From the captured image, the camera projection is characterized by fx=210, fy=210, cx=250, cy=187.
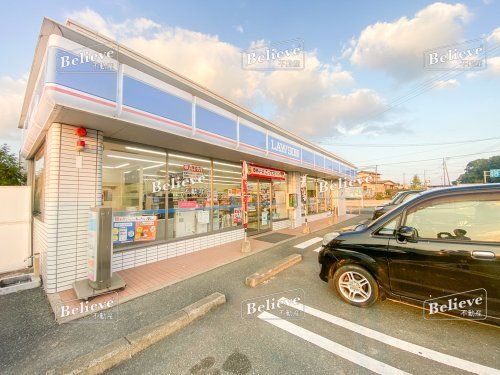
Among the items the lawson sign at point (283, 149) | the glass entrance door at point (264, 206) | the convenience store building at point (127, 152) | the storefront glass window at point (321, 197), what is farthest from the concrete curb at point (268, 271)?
the storefront glass window at point (321, 197)

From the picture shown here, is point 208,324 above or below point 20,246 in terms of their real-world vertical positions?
below

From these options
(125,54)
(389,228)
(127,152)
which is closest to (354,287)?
(389,228)

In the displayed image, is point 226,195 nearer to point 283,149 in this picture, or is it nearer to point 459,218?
point 283,149

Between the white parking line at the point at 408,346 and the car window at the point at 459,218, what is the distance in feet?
4.61

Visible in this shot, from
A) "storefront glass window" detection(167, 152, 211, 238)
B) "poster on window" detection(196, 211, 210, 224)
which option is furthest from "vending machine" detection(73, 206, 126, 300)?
"poster on window" detection(196, 211, 210, 224)

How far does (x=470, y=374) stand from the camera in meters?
2.19

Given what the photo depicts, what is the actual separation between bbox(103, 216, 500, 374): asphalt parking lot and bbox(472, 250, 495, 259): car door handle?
108cm

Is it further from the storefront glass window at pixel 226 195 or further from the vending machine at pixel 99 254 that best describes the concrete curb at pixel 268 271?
the storefront glass window at pixel 226 195

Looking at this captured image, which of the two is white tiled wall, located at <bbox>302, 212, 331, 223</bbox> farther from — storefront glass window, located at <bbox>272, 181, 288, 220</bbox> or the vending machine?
the vending machine

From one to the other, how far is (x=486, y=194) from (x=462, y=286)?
1.26 meters

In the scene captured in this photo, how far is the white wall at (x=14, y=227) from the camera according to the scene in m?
5.43

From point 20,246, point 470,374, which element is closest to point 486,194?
point 470,374

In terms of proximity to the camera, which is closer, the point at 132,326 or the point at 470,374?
the point at 470,374

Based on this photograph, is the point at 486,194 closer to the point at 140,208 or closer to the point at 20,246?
the point at 140,208
